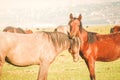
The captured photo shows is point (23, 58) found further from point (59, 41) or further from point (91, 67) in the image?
point (91, 67)

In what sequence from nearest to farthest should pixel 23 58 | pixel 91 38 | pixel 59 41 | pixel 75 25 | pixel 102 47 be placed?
pixel 23 58 → pixel 59 41 → pixel 75 25 → pixel 91 38 → pixel 102 47

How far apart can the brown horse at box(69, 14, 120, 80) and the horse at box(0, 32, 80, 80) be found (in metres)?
1.09

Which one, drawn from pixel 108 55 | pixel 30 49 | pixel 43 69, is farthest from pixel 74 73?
pixel 30 49

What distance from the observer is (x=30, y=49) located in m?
8.24

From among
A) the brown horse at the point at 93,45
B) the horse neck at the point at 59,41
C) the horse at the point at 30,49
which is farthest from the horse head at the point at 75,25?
the horse at the point at 30,49

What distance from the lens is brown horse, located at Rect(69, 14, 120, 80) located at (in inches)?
385

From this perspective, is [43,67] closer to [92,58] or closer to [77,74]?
[92,58]

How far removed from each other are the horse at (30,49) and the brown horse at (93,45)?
109 cm

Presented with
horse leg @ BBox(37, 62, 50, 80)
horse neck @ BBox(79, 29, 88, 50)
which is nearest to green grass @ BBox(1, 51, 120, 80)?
horse neck @ BBox(79, 29, 88, 50)

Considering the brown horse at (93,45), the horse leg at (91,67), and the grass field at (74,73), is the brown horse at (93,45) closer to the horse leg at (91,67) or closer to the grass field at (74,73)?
the horse leg at (91,67)

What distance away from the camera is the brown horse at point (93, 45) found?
978 centimetres

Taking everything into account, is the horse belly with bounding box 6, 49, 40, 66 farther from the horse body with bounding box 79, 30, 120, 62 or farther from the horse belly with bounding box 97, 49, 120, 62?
the horse belly with bounding box 97, 49, 120, 62

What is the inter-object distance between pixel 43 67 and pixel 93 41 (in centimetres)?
294

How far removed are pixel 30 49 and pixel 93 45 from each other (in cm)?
307
